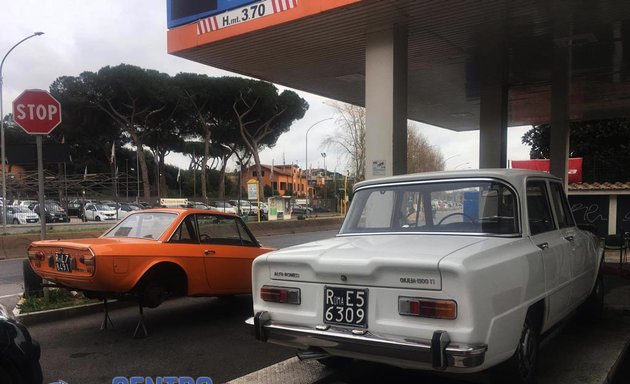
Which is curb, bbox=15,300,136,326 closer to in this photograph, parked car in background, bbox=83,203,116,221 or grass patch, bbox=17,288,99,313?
grass patch, bbox=17,288,99,313

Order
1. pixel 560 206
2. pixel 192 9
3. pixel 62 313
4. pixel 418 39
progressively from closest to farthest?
pixel 560 206 < pixel 62 313 < pixel 192 9 < pixel 418 39

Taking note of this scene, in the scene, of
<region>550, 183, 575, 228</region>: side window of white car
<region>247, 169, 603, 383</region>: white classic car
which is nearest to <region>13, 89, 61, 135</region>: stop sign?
<region>247, 169, 603, 383</region>: white classic car

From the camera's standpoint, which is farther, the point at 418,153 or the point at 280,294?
the point at 418,153

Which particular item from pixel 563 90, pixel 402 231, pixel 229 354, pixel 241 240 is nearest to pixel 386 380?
pixel 402 231

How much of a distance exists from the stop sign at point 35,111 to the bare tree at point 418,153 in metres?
45.7

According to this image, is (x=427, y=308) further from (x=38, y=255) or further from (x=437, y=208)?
(x=38, y=255)

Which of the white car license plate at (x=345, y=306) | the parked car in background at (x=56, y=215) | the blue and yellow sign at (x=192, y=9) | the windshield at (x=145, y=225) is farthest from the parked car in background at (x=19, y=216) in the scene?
the white car license plate at (x=345, y=306)

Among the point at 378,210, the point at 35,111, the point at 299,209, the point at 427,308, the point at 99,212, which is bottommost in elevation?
the point at 299,209

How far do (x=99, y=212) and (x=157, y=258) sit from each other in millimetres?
34462

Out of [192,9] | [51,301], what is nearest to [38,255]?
[51,301]

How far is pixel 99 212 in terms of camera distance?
37750 mm

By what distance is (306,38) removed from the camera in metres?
9.51

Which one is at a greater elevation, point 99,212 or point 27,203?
point 27,203

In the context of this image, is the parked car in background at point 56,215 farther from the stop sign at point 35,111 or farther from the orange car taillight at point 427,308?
the orange car taillight at point 427,308
